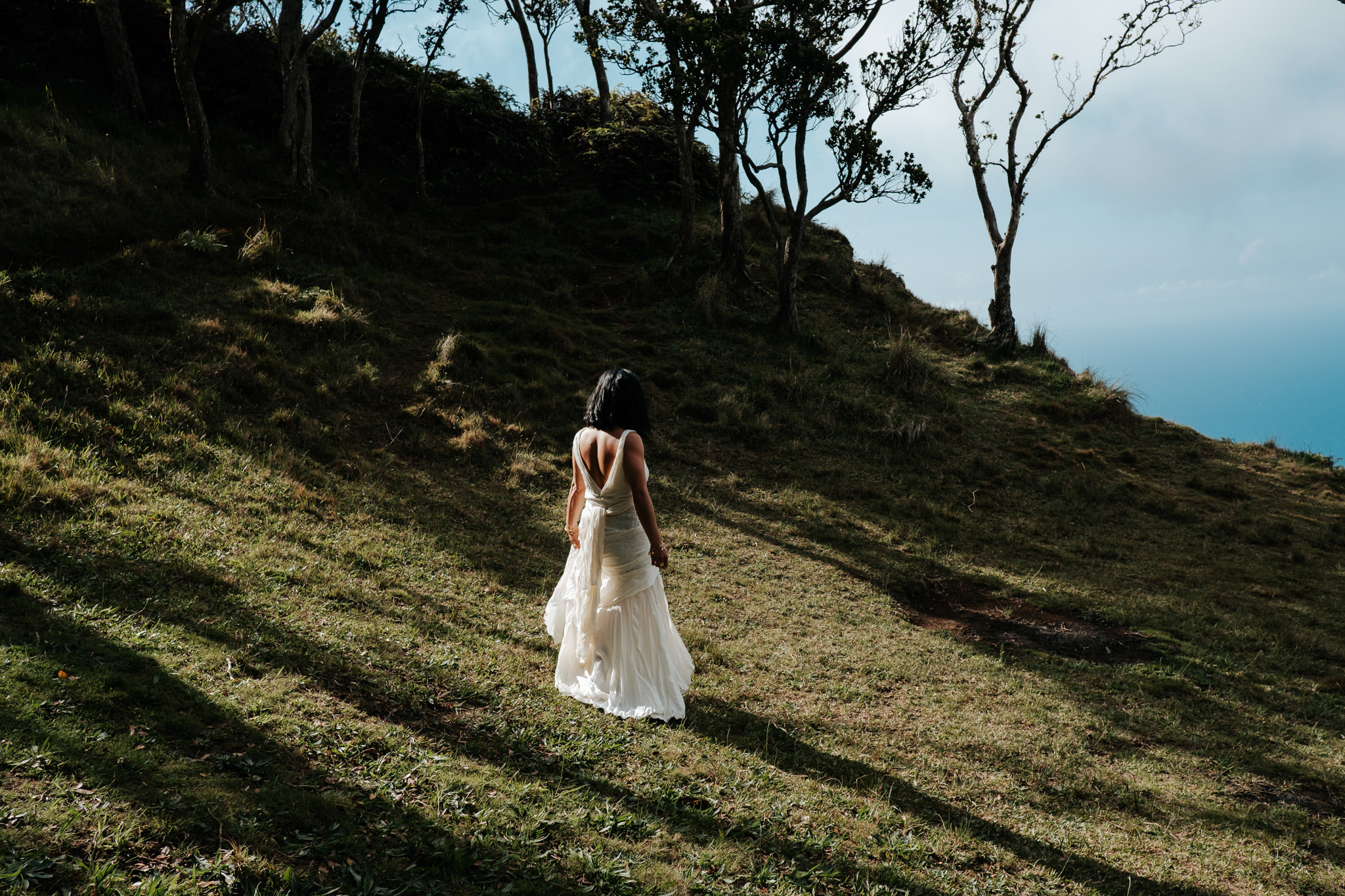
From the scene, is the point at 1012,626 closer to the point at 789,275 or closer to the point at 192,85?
the point at 789,275

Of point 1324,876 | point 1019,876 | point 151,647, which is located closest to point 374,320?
point 151,647

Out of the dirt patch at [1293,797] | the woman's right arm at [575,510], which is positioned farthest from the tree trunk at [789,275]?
the dirt patch at [1293,797]

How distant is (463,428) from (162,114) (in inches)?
486

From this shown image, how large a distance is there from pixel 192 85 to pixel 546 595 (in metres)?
12.6

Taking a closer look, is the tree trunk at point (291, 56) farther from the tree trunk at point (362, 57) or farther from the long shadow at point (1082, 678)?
the long shadow at point (1082, 678)

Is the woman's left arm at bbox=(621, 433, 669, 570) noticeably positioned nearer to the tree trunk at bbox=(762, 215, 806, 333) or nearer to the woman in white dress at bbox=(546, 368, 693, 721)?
the woman in white dress at bbox=(546, 368, 693, 721)

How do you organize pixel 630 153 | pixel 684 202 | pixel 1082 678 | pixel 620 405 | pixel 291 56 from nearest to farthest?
1. pixel 620 405
2. pixel 1082 678
3. pixel 291 56
4. pixel 684 202
5. pixel 630 153

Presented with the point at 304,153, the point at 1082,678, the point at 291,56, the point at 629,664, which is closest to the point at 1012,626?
the point at 1082,678

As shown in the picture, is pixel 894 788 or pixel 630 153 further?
pixel 630 153

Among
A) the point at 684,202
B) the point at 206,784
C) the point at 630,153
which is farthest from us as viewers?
the point at 630,153

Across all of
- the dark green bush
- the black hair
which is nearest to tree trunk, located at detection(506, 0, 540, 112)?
the dark green bush

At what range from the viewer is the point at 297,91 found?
623 inches

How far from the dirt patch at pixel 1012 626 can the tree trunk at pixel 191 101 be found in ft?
48.2

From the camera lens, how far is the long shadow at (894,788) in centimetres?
426
